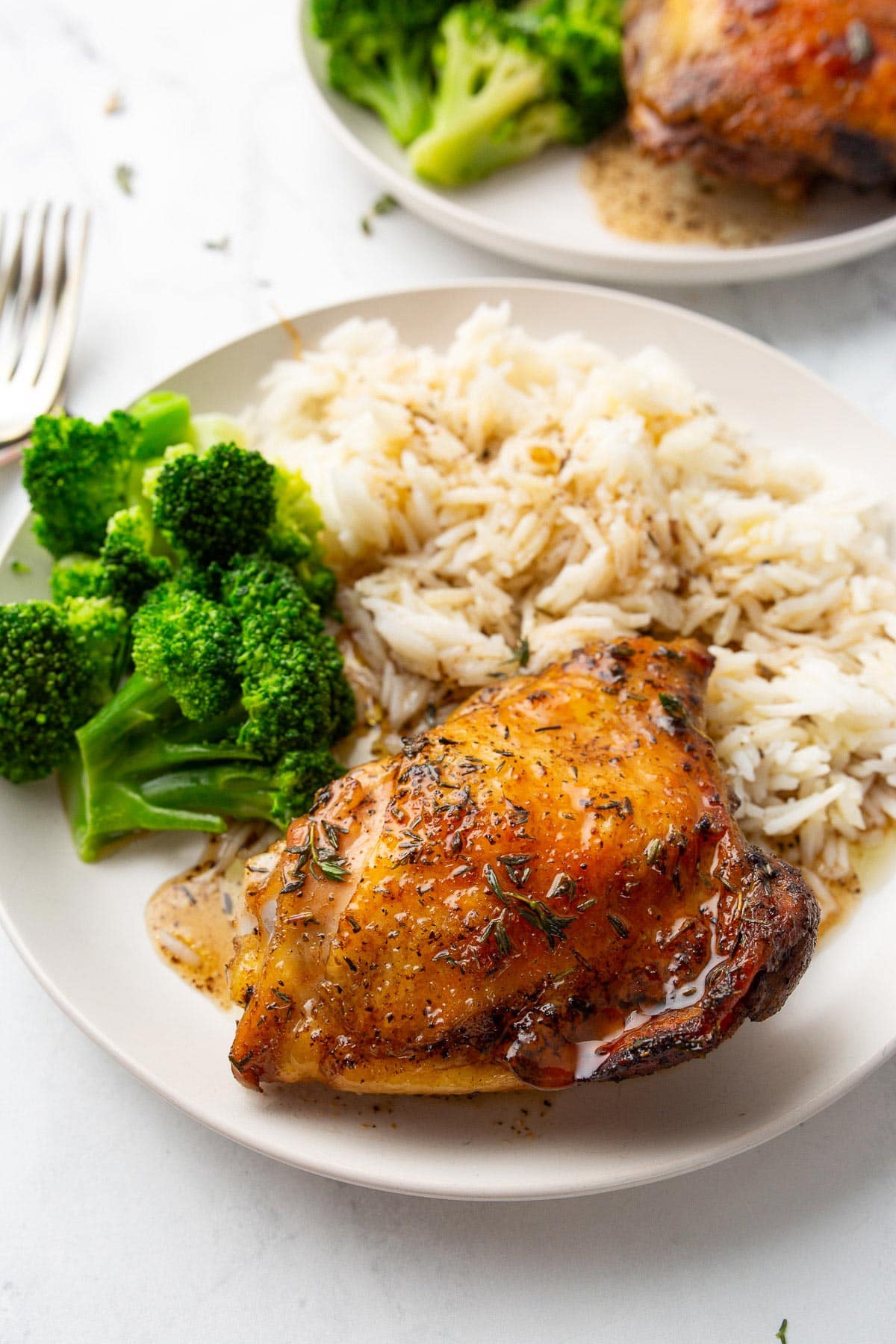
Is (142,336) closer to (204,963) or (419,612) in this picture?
(419,612)

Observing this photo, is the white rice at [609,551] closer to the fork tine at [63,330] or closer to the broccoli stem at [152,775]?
the broccoli stem at [152,775]

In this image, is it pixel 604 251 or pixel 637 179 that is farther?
pixel 637 179

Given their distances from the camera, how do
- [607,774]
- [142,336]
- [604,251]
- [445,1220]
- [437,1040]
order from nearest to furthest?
1. [437,1040]
2. [607,774]
3. [445,1220]
4. [604,251]
5. [142,336]

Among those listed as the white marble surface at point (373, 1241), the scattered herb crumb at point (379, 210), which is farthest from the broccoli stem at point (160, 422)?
the scattered herb crumb at point (379, 210)

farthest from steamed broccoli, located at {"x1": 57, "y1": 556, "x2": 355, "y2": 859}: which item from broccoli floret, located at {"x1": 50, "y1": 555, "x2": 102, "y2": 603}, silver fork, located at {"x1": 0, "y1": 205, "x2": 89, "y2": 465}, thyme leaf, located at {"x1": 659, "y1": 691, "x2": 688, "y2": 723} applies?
silver fork, located at {"x1": 0, "y1": 205, "x2": 89, "y2": 465}

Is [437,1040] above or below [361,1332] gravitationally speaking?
above

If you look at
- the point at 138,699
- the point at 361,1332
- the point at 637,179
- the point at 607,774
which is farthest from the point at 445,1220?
the point at 637,179
